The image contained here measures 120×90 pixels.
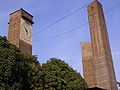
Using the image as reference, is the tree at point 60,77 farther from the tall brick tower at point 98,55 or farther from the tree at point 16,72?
the tall brick tower at point 98,55

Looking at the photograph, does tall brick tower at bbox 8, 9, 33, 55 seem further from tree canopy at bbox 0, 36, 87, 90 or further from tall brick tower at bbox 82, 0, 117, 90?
tall brick tower at bbox 82, 0, 117, 90

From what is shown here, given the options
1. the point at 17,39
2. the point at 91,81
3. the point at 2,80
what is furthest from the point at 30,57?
the point at 91,81

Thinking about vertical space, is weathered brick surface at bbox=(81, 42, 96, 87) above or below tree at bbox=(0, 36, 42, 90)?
above

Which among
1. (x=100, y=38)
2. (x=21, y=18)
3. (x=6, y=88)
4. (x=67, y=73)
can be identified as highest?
(x=21, y=18)

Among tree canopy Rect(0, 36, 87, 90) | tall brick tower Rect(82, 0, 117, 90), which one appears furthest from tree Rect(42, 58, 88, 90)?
tall brick tower Rect(82, 0, 117, 90)

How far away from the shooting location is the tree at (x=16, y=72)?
14.5 meters

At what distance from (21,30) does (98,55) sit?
10.9m

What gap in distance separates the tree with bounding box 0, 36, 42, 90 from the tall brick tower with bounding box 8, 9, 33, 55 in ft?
32.8

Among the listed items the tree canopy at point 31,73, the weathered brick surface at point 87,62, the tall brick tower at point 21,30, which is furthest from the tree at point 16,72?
the weathered brick surface at point 87,62

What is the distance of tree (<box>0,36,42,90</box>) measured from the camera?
14.5 metres

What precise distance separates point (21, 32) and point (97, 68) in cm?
1117

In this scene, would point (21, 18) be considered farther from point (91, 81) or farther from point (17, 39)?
point (91, 81)

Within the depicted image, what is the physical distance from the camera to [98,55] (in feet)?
94.4

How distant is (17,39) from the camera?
93.6ft
